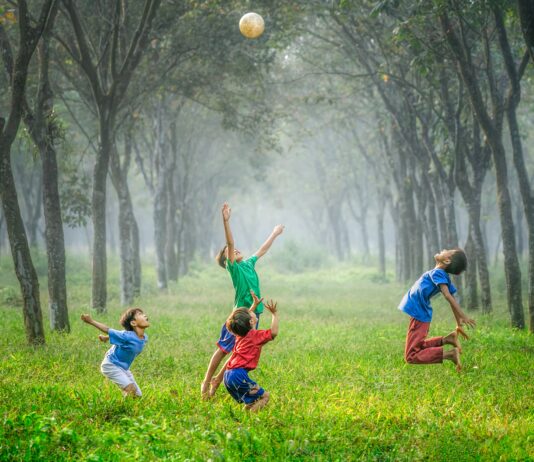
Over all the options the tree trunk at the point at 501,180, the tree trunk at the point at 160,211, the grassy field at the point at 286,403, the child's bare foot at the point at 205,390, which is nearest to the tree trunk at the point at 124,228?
the tree trunk at the point at 160,211

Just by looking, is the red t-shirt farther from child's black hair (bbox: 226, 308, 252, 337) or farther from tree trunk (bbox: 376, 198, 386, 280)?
tree trunk (bbox: 376, 198, 386, 280)

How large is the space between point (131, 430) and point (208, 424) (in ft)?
2.60

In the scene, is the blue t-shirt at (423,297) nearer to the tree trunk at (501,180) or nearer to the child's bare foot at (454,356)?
the child's bare foot at (454,356)

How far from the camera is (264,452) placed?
16.0 feet

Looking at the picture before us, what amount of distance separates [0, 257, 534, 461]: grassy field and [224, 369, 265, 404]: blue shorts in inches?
7.1

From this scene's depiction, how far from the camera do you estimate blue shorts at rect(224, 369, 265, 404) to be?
5.88 meters

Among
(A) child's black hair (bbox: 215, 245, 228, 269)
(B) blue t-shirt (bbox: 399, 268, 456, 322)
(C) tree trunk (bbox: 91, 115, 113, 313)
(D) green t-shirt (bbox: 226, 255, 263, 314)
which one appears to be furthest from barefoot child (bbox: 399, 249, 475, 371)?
(C) tree trunk (bbox: 91, 115, 113, 313)

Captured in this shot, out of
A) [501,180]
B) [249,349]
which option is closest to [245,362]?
[249,349]

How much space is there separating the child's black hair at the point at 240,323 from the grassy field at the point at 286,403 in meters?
0.81

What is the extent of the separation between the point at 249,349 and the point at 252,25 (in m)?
7.51

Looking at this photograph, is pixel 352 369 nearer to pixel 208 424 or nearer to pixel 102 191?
pixel 208 424

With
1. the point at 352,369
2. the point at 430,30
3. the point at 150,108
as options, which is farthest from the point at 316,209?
the point at 352,369

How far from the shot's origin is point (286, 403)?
6273mm

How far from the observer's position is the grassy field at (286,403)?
4883mm
